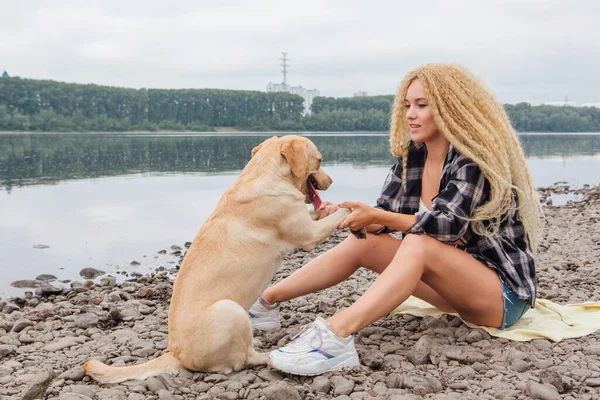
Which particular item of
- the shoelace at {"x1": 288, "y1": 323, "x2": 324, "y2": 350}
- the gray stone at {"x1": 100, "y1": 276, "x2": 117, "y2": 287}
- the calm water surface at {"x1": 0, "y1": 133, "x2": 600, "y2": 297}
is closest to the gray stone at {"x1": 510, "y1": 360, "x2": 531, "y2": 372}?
the shoelace at {"x1": 288, "y1": 323, "x2": 324, "y2": 350}

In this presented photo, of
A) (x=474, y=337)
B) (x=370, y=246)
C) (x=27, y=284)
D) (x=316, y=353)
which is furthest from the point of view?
(x=27, y=284)

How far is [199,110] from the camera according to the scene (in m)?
84.9

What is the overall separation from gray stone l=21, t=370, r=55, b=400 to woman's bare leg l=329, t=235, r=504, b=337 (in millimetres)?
1825

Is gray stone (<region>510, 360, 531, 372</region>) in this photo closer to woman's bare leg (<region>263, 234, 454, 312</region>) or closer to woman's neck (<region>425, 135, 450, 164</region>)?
woman's bare leg (<region>263, 234, 454, 312</region>)

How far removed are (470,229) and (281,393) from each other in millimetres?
1742

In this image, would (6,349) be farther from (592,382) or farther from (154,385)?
(592,382)

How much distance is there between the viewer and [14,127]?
72.4 meters

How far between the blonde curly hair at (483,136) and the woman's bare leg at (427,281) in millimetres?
281

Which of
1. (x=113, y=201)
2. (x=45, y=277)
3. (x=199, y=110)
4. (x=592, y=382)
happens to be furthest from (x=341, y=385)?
(x=199, y=110)

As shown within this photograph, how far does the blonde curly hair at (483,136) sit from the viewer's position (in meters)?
3.91

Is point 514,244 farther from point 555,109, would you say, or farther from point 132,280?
point 555,109

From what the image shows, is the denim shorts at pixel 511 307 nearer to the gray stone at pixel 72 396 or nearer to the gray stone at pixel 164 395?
the gray stone at pixel 164 395

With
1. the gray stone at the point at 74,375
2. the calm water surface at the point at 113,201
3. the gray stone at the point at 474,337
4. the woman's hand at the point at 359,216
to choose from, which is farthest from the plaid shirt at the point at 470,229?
the calm water surface at the point at 113,201

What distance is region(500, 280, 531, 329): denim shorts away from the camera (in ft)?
13.4
